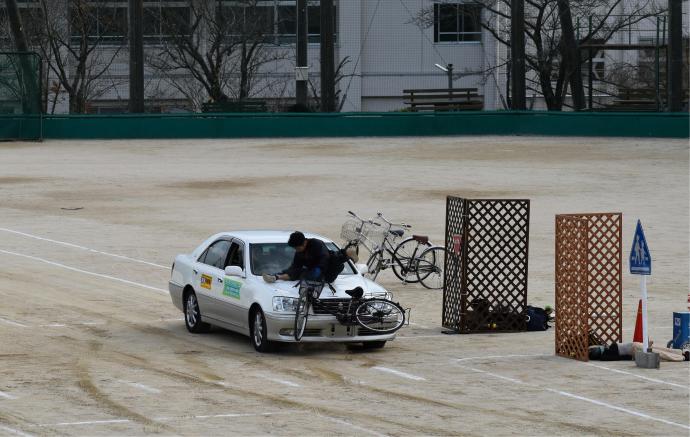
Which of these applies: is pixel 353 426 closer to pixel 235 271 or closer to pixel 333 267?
pixel 333 267

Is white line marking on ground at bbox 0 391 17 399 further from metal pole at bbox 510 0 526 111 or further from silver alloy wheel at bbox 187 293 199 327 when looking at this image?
metal pole at bbox 510 0 526 111

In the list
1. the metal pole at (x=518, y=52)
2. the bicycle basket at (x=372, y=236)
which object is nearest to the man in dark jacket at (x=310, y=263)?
the bicycle basket at (x=372, y=236)

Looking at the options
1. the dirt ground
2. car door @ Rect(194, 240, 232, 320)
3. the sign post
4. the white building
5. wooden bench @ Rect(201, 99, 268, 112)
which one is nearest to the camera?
the dirt ground

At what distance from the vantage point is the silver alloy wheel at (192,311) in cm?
1897

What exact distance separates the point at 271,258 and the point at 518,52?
4008cm

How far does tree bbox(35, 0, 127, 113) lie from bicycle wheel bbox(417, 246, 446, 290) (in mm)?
50124

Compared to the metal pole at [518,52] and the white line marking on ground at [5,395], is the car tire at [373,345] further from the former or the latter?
the metal pole at [518,52]

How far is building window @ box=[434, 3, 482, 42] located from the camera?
7945cm

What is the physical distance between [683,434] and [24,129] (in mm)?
43972

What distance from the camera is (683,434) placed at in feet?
41.0

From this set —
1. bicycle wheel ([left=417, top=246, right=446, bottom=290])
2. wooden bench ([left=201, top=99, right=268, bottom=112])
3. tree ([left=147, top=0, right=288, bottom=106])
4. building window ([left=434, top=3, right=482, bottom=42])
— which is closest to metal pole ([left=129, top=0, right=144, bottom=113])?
wooden bench ([left=201, top=99, right=268, bottom=112])

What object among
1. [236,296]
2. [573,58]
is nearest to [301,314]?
[236,296]

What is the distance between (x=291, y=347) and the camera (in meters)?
17.9

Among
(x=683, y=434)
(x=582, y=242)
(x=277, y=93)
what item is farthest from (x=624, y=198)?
(x=277, y=93)
